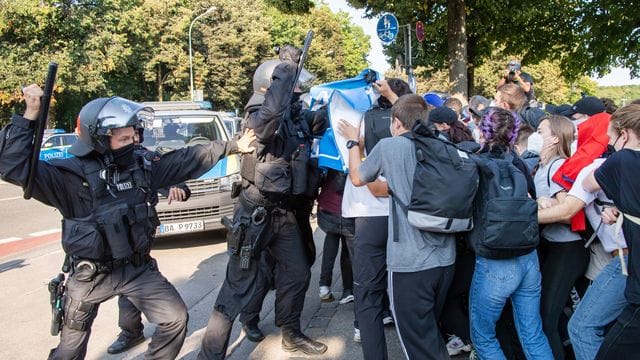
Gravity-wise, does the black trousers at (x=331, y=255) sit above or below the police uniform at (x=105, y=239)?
below

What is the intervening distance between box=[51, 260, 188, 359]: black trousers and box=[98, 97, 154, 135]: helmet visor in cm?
86

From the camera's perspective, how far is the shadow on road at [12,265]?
6.50m

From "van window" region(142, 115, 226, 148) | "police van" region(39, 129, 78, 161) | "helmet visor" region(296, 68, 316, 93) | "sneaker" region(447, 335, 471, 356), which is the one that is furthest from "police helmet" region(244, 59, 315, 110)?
"police van" region(39, 129, 78, 161)

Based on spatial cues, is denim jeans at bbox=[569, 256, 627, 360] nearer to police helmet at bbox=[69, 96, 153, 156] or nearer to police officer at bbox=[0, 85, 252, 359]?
police officer at bbox=[0, 85, 252, 359]

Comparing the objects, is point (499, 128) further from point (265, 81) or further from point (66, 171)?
point (66, 171)

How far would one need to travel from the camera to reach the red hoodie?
2947mm

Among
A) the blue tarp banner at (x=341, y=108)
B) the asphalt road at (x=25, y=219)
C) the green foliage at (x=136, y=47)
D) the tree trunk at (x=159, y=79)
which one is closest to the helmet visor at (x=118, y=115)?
the blue tarp banner at (x=341, y=108)

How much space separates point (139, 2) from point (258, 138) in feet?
118

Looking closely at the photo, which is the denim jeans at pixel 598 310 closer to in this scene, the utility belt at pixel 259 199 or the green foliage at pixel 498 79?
the utility belt at pixel 259 199

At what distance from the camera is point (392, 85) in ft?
11.5

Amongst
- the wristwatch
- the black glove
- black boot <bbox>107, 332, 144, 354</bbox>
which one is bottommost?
black boot <bbox>107, 332, 144, 354</bbox>

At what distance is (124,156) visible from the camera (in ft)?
10.1

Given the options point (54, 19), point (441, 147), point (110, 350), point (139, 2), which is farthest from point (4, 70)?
point (441, 147)

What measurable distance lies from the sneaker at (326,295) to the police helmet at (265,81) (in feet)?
6.99
